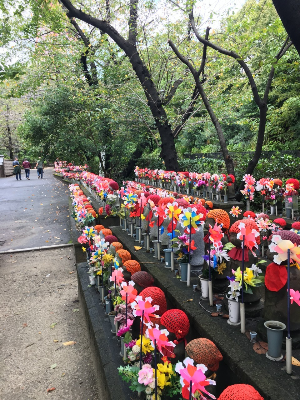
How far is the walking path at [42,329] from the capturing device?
2.86 m

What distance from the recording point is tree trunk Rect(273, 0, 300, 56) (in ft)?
7.44

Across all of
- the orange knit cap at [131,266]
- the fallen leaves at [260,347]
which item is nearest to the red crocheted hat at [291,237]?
the fallen leaves at [260,347]

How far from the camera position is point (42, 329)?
3850 millimetres

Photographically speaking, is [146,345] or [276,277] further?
[146,345]

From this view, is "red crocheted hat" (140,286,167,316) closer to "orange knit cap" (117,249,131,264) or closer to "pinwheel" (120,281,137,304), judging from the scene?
"pinwheel" (120,281,137,304)

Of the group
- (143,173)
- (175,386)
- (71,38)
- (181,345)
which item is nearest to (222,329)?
(181,345)

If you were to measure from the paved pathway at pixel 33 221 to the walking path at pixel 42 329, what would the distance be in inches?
4.1

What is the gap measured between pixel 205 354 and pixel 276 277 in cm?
62

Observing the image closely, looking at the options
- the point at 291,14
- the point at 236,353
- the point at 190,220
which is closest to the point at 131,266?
the point at 190,220

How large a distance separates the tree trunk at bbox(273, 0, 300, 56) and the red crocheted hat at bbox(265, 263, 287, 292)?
Answer: 1.82 meters

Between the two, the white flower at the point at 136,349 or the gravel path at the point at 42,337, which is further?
the gravel path at the point at 42,337

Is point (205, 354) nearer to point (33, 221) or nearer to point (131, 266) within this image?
point (131, 266)

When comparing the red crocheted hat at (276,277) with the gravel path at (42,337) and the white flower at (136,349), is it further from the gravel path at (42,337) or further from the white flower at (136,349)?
the gravel path at (42,337)

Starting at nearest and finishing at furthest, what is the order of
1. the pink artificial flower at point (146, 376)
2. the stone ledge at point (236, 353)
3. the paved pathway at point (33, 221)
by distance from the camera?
the stone ledge at point (236, 353) < the pink artificial flower at point (146, 376) < the paved pathway at point (33, 221)
